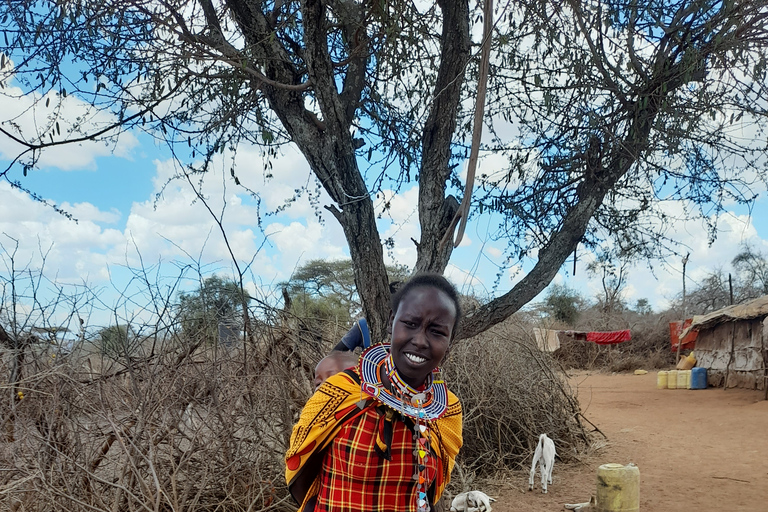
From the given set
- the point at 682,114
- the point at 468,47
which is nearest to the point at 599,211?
the point at 682,114

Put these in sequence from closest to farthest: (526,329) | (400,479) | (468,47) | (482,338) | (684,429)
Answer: (400,479)
(468,47)
(482,338)
(526,329)
(684,429)

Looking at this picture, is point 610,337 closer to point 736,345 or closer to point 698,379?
point 698,379

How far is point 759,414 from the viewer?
1106 cm

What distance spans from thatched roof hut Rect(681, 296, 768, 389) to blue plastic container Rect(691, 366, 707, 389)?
23 centimetres

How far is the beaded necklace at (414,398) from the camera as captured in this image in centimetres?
165

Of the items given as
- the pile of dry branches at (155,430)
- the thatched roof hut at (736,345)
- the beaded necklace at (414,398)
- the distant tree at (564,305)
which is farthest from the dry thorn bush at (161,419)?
the distant tree at (564,305)

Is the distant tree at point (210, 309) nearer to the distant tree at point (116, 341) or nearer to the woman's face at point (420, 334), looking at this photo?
the distant tree at point (116, 341)

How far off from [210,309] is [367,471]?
9.74 ft

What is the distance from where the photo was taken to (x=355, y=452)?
64.1 inches

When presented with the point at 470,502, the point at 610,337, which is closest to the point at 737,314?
the point at 610,337

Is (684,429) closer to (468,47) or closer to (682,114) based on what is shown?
(682,114)

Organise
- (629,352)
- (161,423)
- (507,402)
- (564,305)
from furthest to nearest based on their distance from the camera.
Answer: (564,305), (629,352), (507,402), (161,423)

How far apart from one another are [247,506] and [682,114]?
4273mm

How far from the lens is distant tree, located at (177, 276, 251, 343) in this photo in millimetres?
4188
